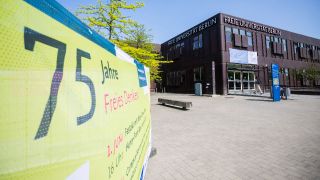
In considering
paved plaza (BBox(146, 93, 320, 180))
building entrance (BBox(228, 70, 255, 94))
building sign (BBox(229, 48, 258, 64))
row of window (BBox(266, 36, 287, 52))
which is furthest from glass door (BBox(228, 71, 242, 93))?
paved plaza (BBox(146, 93, 320, 180))

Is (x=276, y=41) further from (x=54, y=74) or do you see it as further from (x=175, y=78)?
(x=54, y=74)

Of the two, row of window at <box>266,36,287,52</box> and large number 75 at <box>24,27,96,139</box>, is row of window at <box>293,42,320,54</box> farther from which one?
large number 75 at <box>24,27,96,139</box>

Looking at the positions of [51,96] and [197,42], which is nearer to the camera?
[51,96]

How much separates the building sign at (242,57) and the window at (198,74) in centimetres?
427

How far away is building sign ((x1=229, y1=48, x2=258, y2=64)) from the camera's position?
27.3 meters

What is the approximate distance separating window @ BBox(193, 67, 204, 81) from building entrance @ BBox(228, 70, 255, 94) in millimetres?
3741

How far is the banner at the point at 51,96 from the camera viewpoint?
800 millimetres

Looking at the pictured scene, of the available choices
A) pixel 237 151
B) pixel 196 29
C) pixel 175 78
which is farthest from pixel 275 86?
pixel 175 78

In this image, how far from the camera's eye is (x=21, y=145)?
0.83 meters

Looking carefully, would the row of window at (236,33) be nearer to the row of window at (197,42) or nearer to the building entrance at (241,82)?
the row of window at (197,42)

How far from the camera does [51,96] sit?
996mm

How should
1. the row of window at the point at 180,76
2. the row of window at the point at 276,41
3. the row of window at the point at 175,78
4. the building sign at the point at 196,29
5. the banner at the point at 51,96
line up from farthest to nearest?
the row of window at the point at 175,78 < the row of window at the point at 276,41 < the row of window at the point at 180,76 < the building sign at the point at 196,29 < the banner at the point at 51,96

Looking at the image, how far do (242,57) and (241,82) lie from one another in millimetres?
3266

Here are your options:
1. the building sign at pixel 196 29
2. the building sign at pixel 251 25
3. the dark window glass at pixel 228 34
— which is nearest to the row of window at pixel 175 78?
the building sign at pixel 196 29
